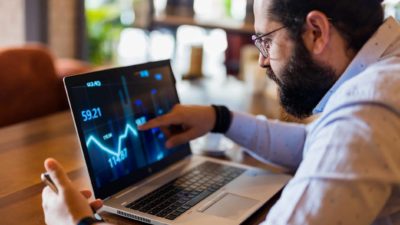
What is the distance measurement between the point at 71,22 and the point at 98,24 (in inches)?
13.7

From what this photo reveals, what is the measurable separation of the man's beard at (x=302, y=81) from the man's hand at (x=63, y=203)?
1.49 ft

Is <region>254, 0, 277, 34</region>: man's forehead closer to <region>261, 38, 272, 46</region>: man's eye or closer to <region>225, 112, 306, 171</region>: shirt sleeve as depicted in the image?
<region>261, 38, 272, 46</region>: man's eye

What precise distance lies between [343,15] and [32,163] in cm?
84

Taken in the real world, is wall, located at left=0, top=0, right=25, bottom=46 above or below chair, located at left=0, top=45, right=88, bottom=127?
above

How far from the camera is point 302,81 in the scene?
97cm

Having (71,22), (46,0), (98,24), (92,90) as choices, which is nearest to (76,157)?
(92,90)

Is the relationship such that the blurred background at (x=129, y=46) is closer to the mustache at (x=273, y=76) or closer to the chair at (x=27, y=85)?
the chair at (x=27, y=85)

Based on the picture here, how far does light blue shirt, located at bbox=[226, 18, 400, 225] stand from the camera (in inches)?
27.8

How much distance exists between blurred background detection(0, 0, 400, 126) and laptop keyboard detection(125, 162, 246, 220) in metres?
0.36

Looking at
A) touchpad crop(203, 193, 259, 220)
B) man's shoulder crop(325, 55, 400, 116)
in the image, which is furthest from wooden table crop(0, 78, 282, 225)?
man's shoulder crop(325, 55, 400, 116)

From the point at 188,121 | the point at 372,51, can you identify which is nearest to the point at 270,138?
the point at 188,121

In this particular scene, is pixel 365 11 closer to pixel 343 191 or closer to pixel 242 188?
pixel 343 191

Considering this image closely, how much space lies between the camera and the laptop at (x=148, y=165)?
39.2 inches

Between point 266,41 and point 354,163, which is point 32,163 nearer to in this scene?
point 266,41
